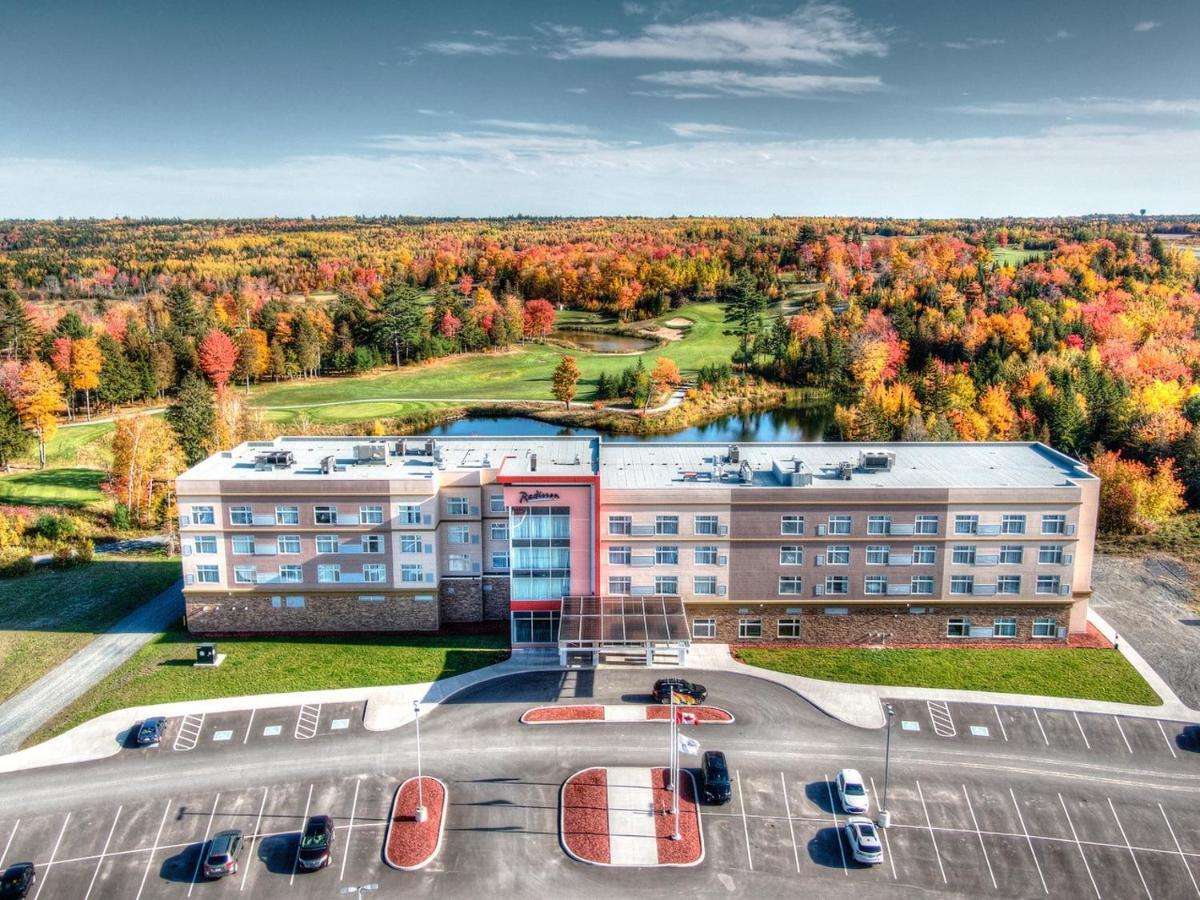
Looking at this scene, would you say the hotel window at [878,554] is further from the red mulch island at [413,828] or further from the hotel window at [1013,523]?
the red mulch island at [413,828]

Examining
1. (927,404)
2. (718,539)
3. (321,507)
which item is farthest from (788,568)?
(927,404)

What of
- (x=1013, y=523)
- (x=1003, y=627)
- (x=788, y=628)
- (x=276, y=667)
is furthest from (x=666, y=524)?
(x=276, y=667)

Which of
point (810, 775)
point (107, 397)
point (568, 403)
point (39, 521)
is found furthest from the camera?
point (568, 403)

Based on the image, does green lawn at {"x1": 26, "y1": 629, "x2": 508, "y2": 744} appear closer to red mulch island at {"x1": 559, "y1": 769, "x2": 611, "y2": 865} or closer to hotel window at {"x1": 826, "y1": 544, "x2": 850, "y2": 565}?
red mulch island at {"x1": 559, "y1": 769, "x2": 611, "y2": 865}

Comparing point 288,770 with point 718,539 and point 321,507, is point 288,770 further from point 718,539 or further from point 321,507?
point 718,539

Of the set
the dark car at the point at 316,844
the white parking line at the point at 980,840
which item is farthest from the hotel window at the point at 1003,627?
the dark car at the point at 316,844

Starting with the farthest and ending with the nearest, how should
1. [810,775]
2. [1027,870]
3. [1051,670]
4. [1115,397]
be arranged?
[1115,397] < [1051,670] < [810,775] < [1027,870]

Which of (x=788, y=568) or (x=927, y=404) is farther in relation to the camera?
(x=927, y=404)
